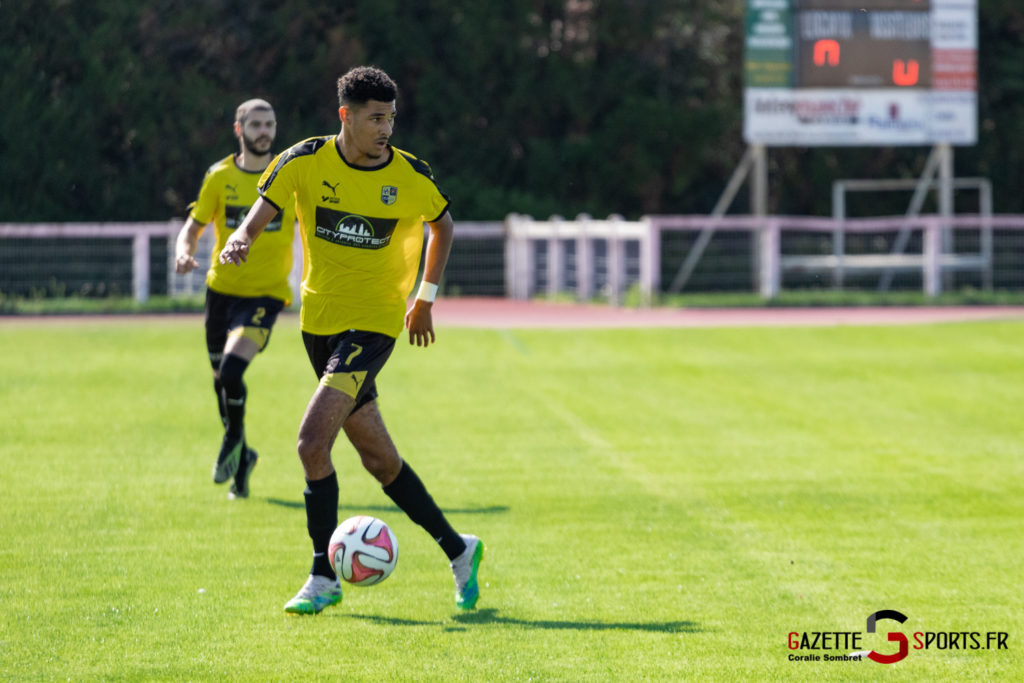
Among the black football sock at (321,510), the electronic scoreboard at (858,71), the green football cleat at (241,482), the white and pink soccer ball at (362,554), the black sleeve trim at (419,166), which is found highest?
the electronic scoreboard at (858,71)

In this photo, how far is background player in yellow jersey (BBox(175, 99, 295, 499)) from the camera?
9.62 meters

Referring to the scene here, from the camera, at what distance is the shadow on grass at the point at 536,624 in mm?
6262

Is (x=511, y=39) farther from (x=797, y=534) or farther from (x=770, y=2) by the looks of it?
(x=797, y=534)

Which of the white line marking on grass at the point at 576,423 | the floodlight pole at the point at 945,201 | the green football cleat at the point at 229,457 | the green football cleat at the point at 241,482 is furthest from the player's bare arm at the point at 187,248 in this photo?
the floodlight pole at the point at 945,201

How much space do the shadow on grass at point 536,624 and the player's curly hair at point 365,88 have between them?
2.11 m

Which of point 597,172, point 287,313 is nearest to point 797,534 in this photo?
point 287,313

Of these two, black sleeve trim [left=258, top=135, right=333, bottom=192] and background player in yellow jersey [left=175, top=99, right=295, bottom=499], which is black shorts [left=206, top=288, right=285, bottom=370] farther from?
black sleeve trim [left=258, top=135, right=333, bottom=192]

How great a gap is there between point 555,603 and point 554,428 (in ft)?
19.7

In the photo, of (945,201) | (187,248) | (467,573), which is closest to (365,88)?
(467,573)

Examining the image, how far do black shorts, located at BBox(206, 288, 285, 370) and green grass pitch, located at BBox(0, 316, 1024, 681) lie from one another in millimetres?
905

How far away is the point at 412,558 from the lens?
777cm

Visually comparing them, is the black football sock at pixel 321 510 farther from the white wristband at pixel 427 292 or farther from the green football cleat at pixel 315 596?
the white wristband at pixel 427 292

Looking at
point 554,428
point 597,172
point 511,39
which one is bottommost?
point 554,428

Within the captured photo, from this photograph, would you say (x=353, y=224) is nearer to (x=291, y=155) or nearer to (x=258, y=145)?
(x=291, y=155)
